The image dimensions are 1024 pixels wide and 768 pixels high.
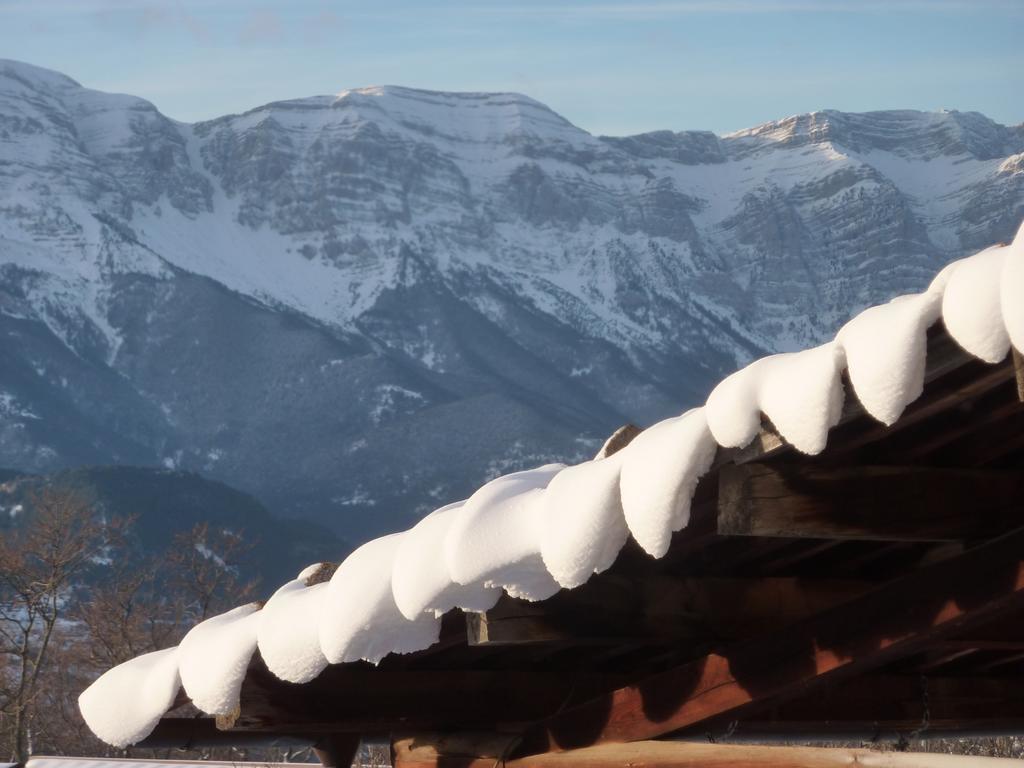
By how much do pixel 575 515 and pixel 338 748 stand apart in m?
2.75

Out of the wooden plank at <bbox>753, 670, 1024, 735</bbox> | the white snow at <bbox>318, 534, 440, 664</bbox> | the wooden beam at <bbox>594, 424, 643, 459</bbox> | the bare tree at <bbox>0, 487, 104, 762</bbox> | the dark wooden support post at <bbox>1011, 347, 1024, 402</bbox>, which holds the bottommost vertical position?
the wooden plank at <bbox>753, 670, 1024, 735</bbox>

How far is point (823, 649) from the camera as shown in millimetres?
2969

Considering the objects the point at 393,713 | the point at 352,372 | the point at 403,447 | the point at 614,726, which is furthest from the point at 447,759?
the point at 352,372

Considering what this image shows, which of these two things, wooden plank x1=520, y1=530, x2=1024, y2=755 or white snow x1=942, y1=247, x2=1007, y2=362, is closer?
white snow x1=942, y1=247, x2=1007, y2=362

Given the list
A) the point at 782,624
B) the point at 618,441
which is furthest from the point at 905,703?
the point at 618,441

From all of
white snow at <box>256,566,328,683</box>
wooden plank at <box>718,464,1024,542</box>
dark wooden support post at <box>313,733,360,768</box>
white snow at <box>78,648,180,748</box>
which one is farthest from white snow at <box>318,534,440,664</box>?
dark wooden support post at <box>313,733,360,768</box>

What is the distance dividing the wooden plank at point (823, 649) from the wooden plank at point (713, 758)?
1.5 inches

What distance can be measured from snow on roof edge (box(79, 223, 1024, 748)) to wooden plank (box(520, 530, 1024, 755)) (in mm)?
586

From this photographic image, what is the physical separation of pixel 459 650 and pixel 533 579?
4.59 feet

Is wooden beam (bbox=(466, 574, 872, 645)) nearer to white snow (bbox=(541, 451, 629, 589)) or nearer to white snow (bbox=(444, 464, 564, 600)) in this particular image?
white snow (bbox=(444, 464, 564, 600))

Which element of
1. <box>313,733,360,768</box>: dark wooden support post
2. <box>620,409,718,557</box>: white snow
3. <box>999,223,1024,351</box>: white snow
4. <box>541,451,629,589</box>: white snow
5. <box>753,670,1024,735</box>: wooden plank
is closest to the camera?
<box>999,223,1024,351</box>: white snow

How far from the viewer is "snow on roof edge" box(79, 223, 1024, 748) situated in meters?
1.92

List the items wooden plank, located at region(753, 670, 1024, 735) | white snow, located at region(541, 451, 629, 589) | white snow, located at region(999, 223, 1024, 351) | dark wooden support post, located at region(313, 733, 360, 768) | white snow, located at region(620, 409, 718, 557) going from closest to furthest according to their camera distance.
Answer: white snow, located at region(999, 223, 1024, 351), white snow, located at region(620, 409, 718, 557), white snow, located at region(541, 451, 629, 589), wooden plank, located at region(753, 670, 1024, 735), dark wooden support post, located at region(313, 733, 360, 768)

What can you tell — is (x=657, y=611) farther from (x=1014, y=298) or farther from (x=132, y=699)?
(x=1014, y=298)
